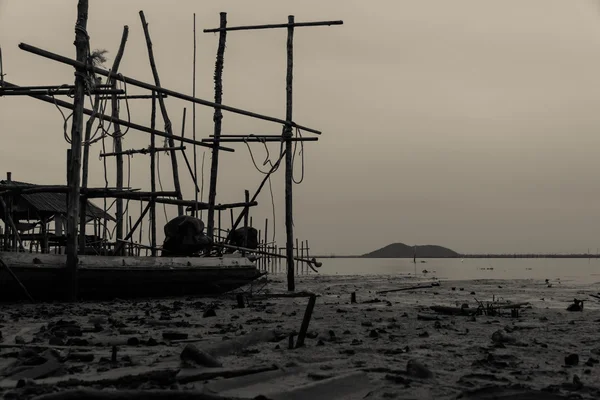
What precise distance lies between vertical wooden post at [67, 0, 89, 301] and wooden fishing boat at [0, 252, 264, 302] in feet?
0.75

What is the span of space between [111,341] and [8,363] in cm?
145

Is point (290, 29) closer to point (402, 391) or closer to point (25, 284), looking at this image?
point (25, 284)

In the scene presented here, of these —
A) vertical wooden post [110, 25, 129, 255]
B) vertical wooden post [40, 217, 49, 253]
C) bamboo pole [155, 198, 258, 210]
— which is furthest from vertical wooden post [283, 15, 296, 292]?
vertical wooden post [40, 217, 49, 253]

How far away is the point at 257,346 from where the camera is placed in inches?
277

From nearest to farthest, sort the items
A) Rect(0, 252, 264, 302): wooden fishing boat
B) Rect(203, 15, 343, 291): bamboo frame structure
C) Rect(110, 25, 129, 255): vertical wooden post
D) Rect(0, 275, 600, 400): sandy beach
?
Rect(0, 275, 600, 400): sandy beach
Rect(0, 252, 264, 302): wooden fishing boat
Rect(203, 15, 343, 291): bamboo frame structure
Rect(110, 25, 129, 255): vertical wooden post

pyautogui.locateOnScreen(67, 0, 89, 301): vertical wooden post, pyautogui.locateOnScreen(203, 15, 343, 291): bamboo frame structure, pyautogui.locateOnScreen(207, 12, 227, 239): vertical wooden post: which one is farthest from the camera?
pyautogui.locateOnScreen(207, 12, 227, 239): vertical wooden post

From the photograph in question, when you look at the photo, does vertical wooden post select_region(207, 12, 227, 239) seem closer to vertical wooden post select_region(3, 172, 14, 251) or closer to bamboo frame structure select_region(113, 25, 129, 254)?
bamboo frame structure select_region(113, 25, 129, 254)

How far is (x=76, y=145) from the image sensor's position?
14109mm

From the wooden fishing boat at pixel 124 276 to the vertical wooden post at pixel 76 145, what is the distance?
0.23 meters

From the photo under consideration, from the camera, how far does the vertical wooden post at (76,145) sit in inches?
550

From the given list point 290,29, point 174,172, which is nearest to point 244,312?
point 290,29

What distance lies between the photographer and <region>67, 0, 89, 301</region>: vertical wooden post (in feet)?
45.8

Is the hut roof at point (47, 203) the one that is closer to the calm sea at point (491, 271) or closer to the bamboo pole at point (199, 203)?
the bamboo pole at point (199, 203)

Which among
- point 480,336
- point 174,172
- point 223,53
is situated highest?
point 223,53
